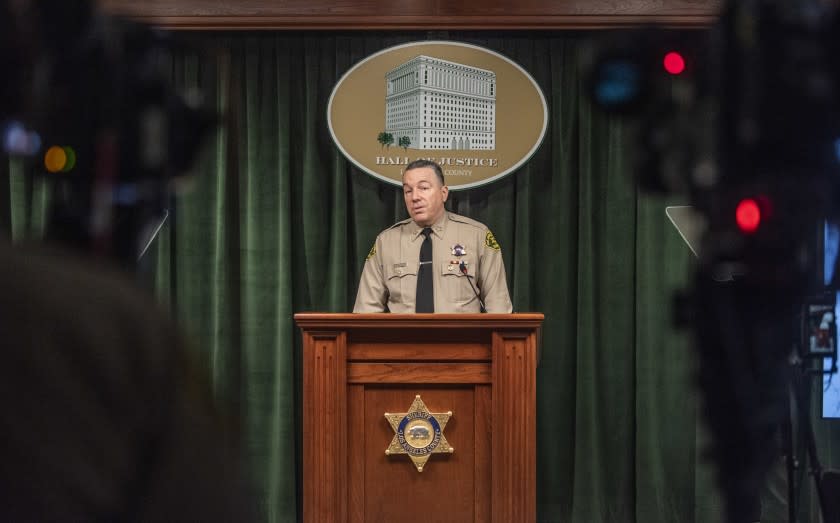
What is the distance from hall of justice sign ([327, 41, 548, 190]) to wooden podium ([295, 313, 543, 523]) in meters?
1.75

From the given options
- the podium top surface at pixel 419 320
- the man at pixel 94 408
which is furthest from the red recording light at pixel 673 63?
the podium top surface at pixel 419 320

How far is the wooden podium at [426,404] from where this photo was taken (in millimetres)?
3020

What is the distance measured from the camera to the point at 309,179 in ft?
15.7

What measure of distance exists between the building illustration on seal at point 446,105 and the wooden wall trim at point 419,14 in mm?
227

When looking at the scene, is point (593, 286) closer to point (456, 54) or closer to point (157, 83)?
point (456, 54)

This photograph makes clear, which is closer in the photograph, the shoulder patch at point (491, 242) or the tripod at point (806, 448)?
the tripod at point (806, 448)

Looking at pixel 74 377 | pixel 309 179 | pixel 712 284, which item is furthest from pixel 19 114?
pixel 309 179

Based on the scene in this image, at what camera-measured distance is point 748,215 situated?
116 centimetres

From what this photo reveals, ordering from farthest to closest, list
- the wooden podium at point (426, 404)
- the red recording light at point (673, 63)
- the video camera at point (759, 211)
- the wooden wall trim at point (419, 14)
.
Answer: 1. the wooden wall trim at point (419, 14)
2. the wooden podium at point (426, 404)
3. the red recording light at point (673, 63)
4. the video camera at point (759, 211)

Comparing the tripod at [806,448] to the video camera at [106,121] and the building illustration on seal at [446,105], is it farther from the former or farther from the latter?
the building illustration on seal at [446,105]

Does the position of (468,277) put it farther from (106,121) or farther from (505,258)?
(106,121)

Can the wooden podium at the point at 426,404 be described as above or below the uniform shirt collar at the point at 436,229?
below

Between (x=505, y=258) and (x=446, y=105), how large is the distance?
0.88 metres

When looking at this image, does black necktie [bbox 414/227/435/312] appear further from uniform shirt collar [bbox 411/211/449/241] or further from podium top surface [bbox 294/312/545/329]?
podium top surface [bbox 294/312/545/329]
